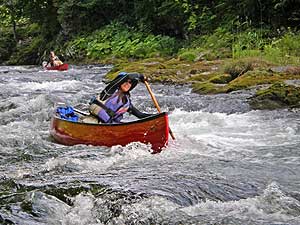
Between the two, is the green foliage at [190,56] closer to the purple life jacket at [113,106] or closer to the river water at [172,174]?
the river water at [172,174]

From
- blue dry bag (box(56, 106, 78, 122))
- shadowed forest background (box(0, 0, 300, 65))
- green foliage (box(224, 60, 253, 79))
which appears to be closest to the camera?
blue dry bag (box(56, 106, 78, 122))

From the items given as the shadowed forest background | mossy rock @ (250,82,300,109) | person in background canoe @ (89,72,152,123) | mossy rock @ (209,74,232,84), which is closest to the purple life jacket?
person in background canoe @ (89,72,152,123)

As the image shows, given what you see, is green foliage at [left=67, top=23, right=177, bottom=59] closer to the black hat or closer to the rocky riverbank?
the rocky riverbank

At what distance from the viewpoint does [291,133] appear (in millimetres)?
8805

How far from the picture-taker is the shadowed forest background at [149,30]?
19844 mm

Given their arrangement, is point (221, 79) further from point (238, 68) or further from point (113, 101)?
point (113, 101)

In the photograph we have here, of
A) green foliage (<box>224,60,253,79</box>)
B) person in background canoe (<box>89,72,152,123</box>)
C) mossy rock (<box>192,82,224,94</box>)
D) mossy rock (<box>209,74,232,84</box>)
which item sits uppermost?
person in background canoe (<box>89,72,152,123</box>)

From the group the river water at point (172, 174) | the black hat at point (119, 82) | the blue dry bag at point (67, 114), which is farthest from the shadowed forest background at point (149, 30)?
the black hat at point (119, 82)

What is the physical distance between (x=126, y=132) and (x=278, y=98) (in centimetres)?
467

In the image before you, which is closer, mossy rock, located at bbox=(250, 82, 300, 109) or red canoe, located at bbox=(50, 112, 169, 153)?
red canoe, located at bbox=(50, 112, 169, 153)

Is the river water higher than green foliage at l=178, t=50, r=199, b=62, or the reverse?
green foliage at l=178, t=50, r=199, b=62

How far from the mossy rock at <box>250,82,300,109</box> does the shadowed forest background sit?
4236 mm

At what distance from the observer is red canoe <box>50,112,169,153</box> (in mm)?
7723

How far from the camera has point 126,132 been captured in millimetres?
7863
